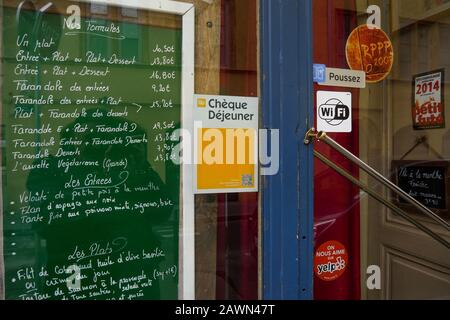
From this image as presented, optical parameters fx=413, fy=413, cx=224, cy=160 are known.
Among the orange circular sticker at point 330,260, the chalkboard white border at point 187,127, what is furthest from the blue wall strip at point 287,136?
the orange circular sticker at point 330,260

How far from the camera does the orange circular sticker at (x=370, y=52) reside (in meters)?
2.03

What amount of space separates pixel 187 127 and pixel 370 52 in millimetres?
1045

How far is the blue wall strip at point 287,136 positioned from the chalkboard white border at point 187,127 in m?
0.30

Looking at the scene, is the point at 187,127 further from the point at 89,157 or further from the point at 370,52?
the point at 370,52

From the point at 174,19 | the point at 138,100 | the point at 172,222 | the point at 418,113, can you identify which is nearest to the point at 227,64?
the point at 174,19

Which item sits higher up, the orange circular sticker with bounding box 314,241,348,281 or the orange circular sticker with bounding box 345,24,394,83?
the orange circular sticker with bounding box 345,24,394,83

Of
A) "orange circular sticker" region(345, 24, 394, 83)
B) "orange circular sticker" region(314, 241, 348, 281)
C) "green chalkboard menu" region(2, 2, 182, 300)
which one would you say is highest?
Answer: "orange circular sticker" region(345, 24, 394, 83)

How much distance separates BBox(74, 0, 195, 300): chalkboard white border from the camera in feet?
5.53

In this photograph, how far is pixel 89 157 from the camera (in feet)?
5.17

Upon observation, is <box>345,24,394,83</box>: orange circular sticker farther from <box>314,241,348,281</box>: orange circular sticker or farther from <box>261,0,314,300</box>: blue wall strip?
<box>314,241,348,281</box>: orange circular sticker

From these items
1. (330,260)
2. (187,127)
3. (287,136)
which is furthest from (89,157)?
(330,260)

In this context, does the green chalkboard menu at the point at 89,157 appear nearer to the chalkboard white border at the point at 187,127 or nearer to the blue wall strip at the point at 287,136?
the chalkboard white border at the point at 187,127

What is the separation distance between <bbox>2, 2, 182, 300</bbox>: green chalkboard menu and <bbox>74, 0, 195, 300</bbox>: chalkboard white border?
31 millimetres

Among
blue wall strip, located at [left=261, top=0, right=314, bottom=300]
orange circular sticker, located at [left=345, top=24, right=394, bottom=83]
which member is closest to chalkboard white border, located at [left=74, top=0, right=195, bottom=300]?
blue wall strip, located at [left=261, top=0, right=314, bottom=300]
